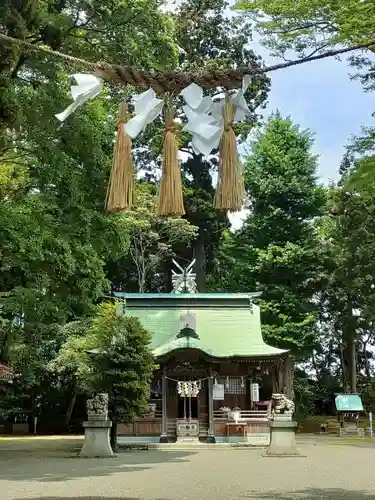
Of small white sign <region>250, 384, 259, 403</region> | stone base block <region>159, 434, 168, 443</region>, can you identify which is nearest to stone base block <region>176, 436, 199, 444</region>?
stone base block <region>159, 434, 168, 443</region>

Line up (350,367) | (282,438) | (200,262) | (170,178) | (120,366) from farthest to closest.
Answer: (200,262)
(350,367)
(120,366)
(282,438)
(170,178)

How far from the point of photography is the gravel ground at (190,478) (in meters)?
7.88

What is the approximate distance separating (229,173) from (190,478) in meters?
6.84

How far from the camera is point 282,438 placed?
49.3 ft

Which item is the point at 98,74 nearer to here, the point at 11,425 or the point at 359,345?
the point at 11,425

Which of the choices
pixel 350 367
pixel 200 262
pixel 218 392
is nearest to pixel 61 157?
pixel 218 392

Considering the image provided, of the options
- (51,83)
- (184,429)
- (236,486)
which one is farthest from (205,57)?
(236,486)

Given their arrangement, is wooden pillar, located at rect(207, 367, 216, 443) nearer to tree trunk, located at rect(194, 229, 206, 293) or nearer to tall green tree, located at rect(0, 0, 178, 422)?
tall green tree, located at rect(0, 0, 178, 422)

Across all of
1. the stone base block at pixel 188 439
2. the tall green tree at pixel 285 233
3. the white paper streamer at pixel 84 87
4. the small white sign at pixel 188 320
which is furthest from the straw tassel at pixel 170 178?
the tall green tree at pixel 285 233

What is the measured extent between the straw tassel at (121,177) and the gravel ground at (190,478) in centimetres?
433

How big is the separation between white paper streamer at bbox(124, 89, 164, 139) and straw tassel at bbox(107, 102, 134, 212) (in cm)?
7

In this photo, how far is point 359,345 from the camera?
36344mm

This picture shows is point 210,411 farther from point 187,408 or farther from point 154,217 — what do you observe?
point 154,217

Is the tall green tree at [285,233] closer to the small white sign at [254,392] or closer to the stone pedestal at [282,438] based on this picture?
the small white sign at [254,392]
